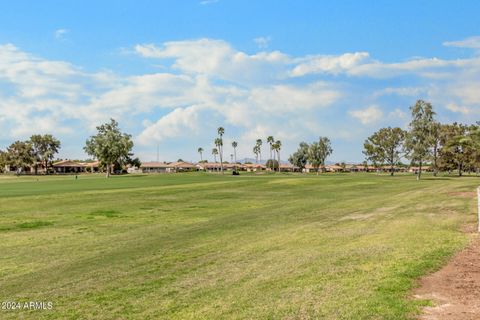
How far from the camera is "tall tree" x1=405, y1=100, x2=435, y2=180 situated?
78938mm

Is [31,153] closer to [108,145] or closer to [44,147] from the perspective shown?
[44,147]

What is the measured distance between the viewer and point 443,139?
4577 inches

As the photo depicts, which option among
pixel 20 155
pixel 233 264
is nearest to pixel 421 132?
pixel 233 264

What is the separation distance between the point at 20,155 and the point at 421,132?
6165 inches

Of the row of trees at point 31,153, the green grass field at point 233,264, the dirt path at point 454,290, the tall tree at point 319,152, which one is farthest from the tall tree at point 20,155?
the dirt path at point 454,290

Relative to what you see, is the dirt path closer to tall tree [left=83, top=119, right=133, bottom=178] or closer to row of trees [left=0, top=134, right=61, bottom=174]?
tall tree [left=83, top=119, right=133, bottom=178]

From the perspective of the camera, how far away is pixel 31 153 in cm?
18188

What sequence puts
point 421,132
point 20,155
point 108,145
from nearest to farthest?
point 421,132
point 108,145
point 20,155

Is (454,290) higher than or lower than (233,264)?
higher

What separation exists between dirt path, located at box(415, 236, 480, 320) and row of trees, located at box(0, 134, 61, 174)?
188104mm

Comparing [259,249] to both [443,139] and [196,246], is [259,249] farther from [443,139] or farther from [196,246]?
[443,139]

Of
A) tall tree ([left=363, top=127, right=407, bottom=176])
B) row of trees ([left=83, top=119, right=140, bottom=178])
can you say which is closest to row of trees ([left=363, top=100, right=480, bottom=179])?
tall tree ([left=363, top=127, right=407, bottom=176])

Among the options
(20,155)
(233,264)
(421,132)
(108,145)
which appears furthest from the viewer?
(20,155)

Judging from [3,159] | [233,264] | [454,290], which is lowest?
[233,264]
